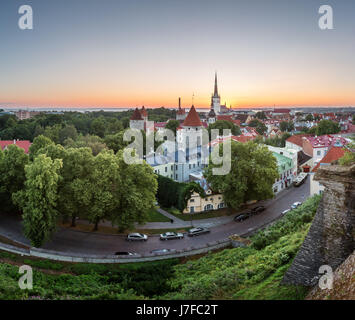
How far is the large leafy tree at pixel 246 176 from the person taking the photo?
23375 millimetres

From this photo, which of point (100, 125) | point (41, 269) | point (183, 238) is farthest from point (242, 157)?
point (100, 125)

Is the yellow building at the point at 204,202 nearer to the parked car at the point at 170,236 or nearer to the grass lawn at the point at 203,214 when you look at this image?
the grass lawn at the point at 203,214

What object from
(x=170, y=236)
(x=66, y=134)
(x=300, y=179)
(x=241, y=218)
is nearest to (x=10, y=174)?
(x=170, y=236)

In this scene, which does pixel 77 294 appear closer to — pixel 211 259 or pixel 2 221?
pixel 211 259

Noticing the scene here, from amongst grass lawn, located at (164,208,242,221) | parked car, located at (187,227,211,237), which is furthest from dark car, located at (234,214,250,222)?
parked car, located at (187,227,211,237)

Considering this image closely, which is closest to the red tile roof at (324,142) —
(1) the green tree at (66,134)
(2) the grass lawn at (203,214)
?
(2) the grass lawn at (203,214)

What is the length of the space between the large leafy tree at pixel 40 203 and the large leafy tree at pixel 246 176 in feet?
40.3

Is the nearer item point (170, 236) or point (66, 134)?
point (170, 236)

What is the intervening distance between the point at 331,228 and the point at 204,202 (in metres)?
17.9

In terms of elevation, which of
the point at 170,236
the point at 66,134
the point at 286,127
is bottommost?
the point at 170,236

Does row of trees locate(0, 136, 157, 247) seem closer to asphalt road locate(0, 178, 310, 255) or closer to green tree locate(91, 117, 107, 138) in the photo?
asphalt road locate(0, 178, 310, 255)

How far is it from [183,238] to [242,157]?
8290mm

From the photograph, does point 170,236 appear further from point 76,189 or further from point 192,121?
point 192,121

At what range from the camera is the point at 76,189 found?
19.0 metres
